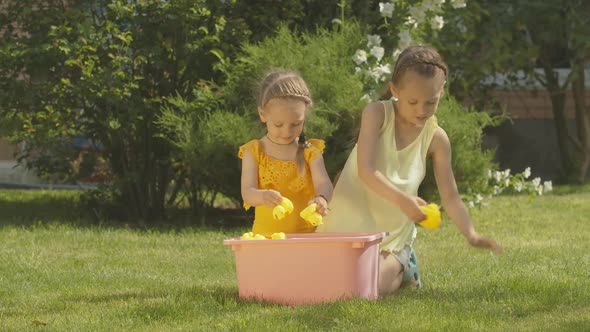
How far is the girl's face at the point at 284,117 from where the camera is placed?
535 cm

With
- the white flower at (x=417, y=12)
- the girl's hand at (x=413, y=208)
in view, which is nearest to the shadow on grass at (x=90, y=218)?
the white flower at (x=417, y=12)

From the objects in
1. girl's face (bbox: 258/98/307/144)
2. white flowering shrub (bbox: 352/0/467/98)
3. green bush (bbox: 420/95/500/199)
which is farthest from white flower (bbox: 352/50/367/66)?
girl's face (bbox: 258/98/307/144)

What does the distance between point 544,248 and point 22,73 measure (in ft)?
14.3

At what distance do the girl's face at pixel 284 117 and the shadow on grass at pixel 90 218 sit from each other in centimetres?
348

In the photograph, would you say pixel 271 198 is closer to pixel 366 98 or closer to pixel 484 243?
pixel 484 243

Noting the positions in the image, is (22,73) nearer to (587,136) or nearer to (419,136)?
(419,136)

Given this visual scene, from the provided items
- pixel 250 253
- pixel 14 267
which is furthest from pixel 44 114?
pixel 250 253

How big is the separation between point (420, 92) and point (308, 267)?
0.93m

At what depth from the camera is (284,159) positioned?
562cm

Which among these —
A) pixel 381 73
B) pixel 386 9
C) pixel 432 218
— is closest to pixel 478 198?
pixel 381 73

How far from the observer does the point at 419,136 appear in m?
5.57

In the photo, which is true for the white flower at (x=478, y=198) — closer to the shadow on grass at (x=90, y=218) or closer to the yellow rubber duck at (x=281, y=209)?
the shadow on grass at (x=90, y=218)

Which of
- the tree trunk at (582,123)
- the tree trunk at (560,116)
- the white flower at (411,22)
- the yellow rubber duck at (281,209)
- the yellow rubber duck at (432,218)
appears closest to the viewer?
the yellow rubber duck at (432,218)

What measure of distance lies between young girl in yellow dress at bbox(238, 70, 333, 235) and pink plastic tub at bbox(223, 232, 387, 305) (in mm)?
430
